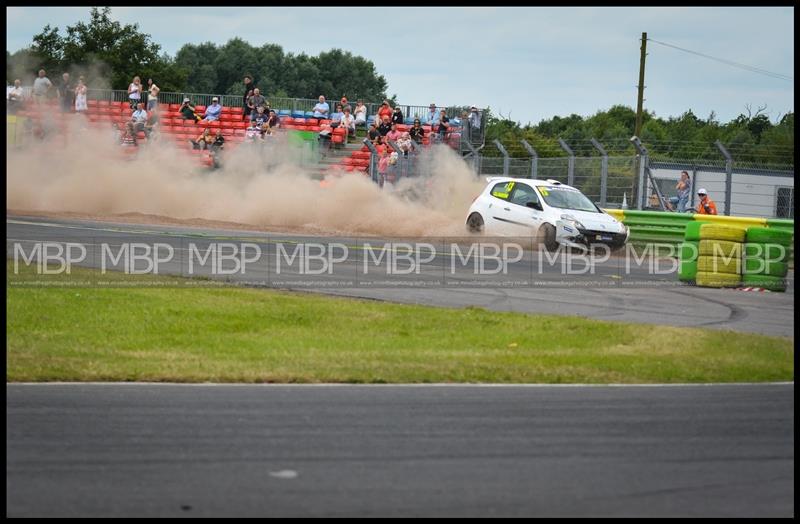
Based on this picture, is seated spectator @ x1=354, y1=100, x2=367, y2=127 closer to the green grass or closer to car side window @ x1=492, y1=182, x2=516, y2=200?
car side window @ x1=492, y1=182, x2=516, y2=200

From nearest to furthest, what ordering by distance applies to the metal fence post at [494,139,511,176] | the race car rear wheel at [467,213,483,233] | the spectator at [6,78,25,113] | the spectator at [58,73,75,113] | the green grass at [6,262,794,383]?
1. the green grass at [6,262,794,383]
2. the race car rear wheel at [467,213,483,233]
3. the metal fence post at [494,139,511,176]
4. the spectator at [6,78,25,113]
5. the spectator at [58,73,75,113]

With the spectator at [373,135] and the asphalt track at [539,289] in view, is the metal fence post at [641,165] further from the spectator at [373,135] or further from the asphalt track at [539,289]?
the spectator at [373,135]

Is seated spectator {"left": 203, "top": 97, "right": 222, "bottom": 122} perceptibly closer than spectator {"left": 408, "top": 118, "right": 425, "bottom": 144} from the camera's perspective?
No

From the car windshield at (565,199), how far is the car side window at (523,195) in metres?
0.19

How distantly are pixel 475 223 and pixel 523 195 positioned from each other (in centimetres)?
137

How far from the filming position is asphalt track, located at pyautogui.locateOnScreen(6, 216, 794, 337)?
1399 cm

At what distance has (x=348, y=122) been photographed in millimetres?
33875

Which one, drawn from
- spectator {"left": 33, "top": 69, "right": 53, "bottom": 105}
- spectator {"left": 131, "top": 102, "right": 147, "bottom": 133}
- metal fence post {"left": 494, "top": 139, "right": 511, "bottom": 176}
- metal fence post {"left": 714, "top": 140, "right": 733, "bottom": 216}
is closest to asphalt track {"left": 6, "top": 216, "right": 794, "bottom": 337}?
metal fence post {"left": 714, "top": 140, "right": 733, "bottom": 216}

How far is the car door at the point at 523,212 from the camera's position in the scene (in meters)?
21.8

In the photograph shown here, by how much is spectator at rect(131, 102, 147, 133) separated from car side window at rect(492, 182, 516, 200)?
1429 centimetres

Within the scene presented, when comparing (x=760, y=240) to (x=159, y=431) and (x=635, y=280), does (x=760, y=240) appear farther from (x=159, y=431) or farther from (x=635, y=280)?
(x=159, y=431)

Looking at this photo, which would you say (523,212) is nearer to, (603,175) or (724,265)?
(603,175)

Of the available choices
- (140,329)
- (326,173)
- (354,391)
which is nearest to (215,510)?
Answer: (354,391)

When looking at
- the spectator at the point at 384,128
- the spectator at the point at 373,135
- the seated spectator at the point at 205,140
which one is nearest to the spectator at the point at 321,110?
the seated spectator at the point at 205,140
